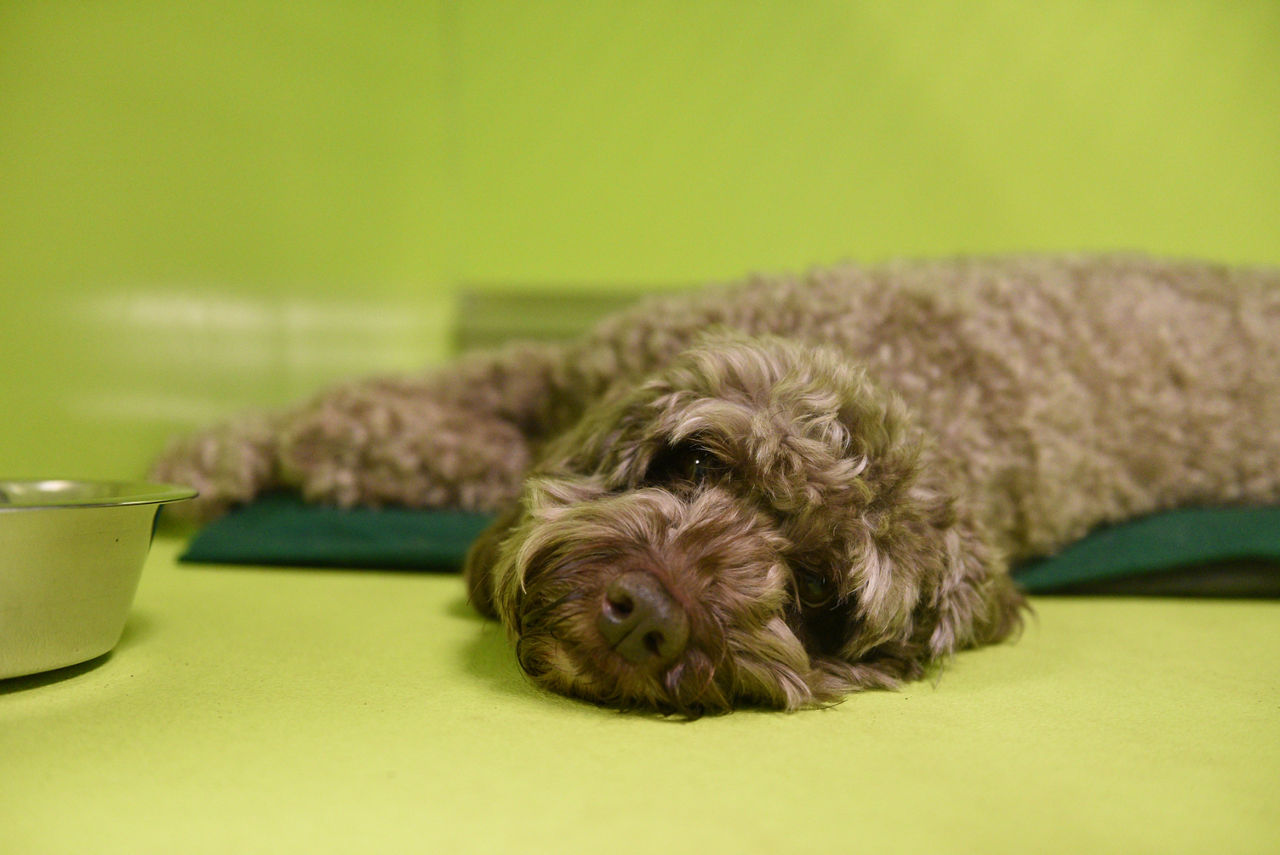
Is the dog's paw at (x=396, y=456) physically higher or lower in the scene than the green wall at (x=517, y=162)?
lower

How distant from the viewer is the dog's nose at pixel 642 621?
1357 mm

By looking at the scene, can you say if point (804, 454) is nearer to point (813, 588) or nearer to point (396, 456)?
point (813, 588)

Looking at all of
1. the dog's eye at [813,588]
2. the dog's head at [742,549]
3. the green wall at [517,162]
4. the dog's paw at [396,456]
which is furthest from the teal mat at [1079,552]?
the dog's eye at [813,588]

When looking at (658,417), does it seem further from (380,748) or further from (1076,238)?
(1076,238)

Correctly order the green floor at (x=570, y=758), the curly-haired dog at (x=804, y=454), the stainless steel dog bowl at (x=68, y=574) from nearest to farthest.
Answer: the green floor at (x=570, y=758)
the stainless steel dog bowl at (x=68, y=574)
the curly-haired dog at (x=804, y=454)

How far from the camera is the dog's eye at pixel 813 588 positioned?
1636 mm

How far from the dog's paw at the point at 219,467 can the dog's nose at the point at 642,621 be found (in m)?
1.99

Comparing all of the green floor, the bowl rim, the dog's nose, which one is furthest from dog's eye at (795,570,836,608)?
the bowl rim

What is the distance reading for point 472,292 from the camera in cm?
475

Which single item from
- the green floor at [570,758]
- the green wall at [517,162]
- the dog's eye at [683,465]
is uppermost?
the green wall at [517,162]

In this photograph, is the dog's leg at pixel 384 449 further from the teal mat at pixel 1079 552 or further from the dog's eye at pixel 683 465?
the dog's eye at pixel 683 465

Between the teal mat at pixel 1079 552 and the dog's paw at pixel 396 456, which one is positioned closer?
the teal mat at pixel 1079 552

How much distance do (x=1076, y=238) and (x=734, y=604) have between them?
3.54m

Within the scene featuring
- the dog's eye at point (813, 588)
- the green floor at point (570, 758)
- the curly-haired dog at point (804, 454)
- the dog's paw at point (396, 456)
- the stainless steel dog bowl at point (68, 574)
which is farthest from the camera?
the dog's paw at point (396, 456)
